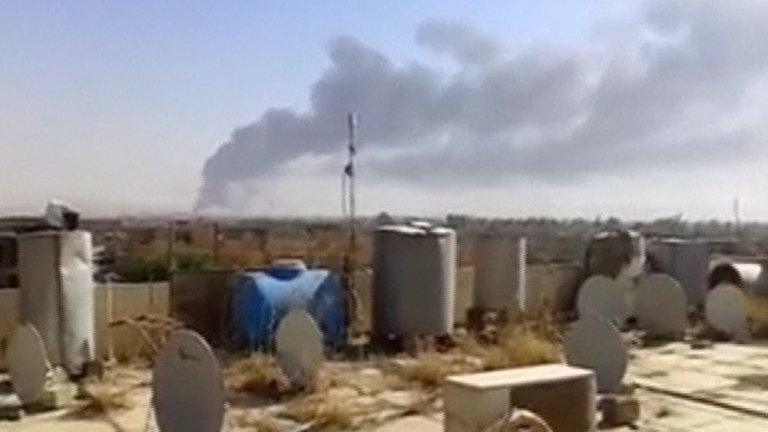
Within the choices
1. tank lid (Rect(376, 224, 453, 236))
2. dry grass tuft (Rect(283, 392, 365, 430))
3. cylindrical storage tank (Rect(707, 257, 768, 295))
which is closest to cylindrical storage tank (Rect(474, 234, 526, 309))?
tank lid (Rect(376, 224, 453, 236))

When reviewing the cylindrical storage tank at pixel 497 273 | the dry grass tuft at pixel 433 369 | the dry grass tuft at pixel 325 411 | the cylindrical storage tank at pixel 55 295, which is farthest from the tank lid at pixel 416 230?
the cylindrical storage tank at pixel 55 295

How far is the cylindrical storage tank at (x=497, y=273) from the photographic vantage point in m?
11.9

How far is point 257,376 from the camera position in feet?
28.4

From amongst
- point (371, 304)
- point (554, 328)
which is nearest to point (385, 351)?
point (371, 304)

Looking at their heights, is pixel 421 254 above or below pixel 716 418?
above

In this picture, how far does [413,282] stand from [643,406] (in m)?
3.32

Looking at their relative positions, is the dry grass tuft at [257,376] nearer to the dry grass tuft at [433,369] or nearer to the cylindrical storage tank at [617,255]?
the dry grass tuft at [433,369]

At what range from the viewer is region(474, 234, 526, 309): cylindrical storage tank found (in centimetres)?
1194

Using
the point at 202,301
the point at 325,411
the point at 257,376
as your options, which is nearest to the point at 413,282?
the point at 202,301

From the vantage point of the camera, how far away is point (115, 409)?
308 inches

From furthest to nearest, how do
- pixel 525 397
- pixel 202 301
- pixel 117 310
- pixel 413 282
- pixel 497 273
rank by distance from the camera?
pixel 497 273 < pixel 202 301 < pixel 413 282 < pixel 117 310 < pixel 525 397

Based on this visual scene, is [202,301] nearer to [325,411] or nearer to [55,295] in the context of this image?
[55,295]

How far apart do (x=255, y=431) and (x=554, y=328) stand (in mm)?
4979

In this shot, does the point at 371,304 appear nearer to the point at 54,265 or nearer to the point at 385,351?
the point at 385,351
